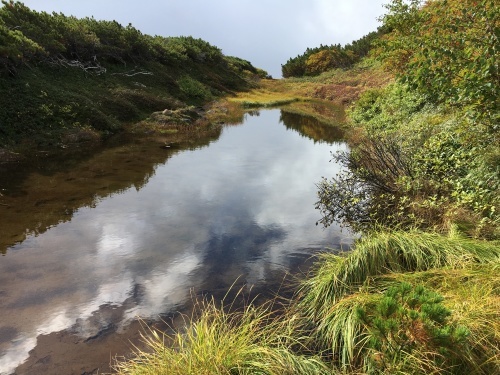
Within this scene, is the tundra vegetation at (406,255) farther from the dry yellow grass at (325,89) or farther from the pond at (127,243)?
the dry yellow grass at (325,89)

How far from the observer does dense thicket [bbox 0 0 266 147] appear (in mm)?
18344

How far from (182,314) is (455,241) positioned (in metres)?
4.94

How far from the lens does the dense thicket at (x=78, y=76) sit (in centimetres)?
1834

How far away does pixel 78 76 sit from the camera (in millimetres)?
25781

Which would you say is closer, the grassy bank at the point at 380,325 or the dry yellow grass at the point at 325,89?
the grassy bank at the point at 380,325

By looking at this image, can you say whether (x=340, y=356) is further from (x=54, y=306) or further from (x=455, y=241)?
(x=54, y=306)

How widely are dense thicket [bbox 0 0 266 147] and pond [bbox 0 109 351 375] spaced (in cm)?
415

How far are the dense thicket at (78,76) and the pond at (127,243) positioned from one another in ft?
13.6

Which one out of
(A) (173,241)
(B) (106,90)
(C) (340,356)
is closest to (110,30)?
(B) (106,90)

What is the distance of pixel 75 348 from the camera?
5270 millimetres

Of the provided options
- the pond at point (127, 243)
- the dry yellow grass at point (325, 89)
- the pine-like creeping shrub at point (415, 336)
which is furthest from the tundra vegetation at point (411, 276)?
the dry yellow grass at point (325, 89)

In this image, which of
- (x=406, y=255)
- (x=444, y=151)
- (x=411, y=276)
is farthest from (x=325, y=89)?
(x=411, y=276)

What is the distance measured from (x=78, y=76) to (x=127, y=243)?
21827 mm

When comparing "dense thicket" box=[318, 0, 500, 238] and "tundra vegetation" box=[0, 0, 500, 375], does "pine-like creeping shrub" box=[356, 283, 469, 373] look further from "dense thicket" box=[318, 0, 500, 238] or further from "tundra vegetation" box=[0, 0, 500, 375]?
"dense thicket" box=[318, 0, 500, 238]
